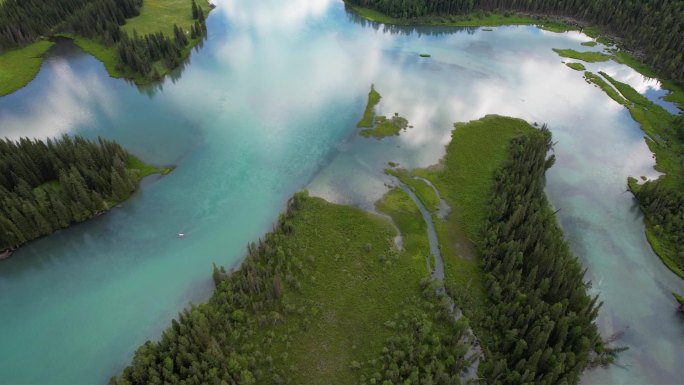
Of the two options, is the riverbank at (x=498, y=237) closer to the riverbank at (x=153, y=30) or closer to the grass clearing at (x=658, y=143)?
the grass clearing at (x=658, y=143)

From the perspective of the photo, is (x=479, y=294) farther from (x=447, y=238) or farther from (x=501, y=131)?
(x=501, y=131)

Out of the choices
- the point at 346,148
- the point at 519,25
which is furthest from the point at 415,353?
the point at 519,25

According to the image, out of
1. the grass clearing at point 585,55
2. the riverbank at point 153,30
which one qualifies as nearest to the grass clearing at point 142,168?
the riverbank at point 153,30

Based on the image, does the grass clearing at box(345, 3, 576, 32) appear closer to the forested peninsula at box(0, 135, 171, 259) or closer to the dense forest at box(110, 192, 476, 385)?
the forested peninsula at box(0, 135, 171, 259)

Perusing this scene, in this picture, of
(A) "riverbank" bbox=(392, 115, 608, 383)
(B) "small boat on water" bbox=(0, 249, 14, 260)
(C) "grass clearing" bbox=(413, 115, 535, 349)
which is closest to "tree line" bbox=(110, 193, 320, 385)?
(C) "grass clearing" bbox=(413, 115, 535, 349)

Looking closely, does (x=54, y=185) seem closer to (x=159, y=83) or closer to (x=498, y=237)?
(x=159, y=83)

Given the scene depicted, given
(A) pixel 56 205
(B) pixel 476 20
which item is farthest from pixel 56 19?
(B) pixel 476 20

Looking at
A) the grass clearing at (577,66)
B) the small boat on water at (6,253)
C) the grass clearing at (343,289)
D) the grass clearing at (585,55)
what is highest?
the grass clearing at (585,55)
